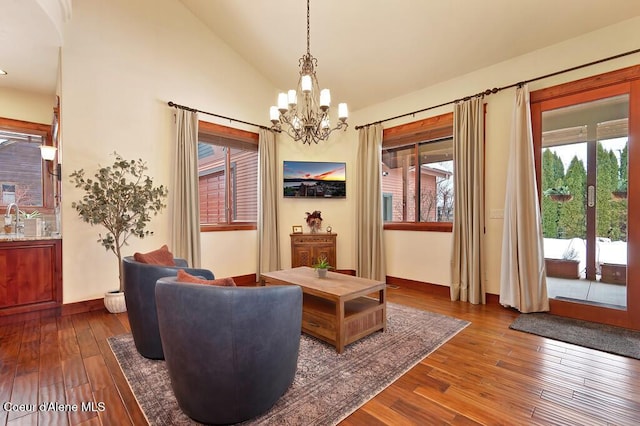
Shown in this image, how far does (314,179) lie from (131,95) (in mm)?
2976

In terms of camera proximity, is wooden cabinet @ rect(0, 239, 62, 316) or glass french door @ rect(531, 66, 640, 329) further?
wooden cabinet @ rect(0, 239, 62, 316)

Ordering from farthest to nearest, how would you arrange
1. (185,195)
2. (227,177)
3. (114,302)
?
1. (227,177)
2. (185,195)
3. (114,302)

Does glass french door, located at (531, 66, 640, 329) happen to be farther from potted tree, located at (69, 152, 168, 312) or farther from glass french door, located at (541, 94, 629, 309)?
potted tree, located at (69, 152, 168, 312)

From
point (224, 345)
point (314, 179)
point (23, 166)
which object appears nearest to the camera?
point (224, 345)

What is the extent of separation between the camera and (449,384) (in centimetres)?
204

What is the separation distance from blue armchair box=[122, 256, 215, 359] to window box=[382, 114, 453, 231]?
3567 mm

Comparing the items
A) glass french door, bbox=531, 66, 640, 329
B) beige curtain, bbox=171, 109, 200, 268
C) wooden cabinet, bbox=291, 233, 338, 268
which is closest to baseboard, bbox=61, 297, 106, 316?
beige curtain, bbox=171, 109, 200, 268

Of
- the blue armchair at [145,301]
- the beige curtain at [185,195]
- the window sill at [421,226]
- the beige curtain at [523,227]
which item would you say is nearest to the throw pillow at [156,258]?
the blue armchair at [145,301]

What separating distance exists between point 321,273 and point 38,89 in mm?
4911

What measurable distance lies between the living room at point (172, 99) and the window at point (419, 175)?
0.19 meters

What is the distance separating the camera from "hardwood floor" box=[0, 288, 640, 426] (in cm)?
172

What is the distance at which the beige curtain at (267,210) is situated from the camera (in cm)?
495

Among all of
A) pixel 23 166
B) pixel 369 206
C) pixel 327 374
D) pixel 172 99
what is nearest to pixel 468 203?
pixel 369 206

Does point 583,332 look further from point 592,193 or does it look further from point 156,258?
point 156,258
